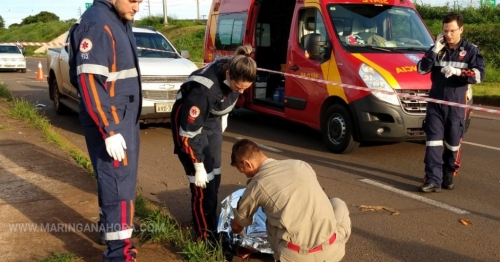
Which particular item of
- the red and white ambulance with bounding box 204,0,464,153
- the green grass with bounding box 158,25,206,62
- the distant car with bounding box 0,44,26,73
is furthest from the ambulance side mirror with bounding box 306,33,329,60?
the green grass with bounding box 158,25,206,62

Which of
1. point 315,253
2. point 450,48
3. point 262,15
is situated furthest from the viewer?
point 262,15

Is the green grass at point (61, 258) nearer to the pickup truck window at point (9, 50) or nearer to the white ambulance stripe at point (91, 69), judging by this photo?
the white ambulance stripe at point (91, 69)

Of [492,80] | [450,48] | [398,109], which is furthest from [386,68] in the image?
[492,80]

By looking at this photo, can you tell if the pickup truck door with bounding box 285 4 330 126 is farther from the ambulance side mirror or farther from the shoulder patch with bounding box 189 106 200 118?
the shoulder patch with bounding box 189 106 200 118

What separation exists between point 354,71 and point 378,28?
1167 millimetres

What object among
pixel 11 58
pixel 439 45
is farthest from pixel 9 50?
pixel 439 45

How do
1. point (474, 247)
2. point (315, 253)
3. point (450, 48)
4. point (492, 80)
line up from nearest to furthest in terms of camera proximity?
point (315, 253), point (474, 247), point (450, 48), point (492, 80)

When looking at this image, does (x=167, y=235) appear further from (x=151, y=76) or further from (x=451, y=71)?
(x=151, y=76)

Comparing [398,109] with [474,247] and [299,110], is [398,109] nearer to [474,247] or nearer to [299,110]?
[299,110]

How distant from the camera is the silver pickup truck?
8.87 meters

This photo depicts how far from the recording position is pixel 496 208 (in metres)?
5.47

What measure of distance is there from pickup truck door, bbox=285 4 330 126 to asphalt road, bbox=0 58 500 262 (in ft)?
1.73

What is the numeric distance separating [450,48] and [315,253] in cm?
342

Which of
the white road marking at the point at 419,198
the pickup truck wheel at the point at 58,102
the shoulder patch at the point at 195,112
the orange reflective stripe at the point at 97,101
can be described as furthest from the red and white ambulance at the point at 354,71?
the orange reflective stripe at the point at 97,101
